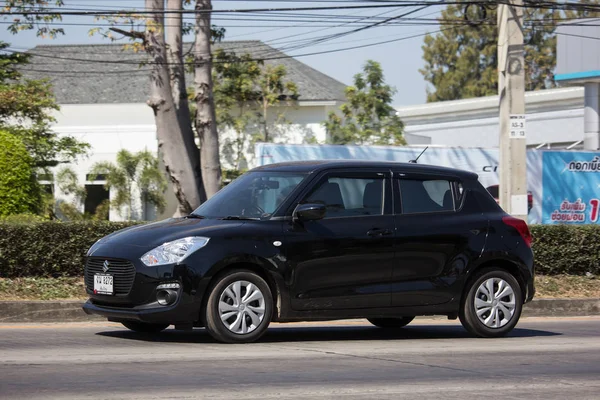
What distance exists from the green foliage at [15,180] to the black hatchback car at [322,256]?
9176 millimetres

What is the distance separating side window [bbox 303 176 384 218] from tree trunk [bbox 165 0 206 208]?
13345 millimetres


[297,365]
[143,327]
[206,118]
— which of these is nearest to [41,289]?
[143,327]

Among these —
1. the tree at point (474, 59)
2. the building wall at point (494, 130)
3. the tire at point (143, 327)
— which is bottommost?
the tire at point (143, 327)

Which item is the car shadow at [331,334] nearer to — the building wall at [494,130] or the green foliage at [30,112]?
the green foliage at [30,112]

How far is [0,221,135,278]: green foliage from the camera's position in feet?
48.3

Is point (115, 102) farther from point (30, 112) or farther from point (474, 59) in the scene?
point (474, 59)

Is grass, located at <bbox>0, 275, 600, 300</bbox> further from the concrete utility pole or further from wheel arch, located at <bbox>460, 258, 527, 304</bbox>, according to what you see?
wheel arch, located at <bbox>460, 258, 527, 304</bbox>

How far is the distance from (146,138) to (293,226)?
30.1 metres

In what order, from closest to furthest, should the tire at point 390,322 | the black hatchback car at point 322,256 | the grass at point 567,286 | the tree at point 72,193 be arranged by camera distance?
the black hatchback car at point 322,256
the tire at point 390,322
the grass at point 567,286
the tree at point 72,193

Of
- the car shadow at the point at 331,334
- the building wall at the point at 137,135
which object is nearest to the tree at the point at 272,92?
the building wall at the point at 137,135

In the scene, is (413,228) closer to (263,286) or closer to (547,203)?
(263,286)

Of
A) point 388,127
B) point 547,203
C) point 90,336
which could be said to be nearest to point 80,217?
point 388,127

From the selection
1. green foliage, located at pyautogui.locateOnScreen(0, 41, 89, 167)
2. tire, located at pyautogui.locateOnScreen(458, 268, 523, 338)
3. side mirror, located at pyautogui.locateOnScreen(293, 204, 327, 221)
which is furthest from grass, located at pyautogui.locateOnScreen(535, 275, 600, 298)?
green foliage, located at pyautogui.locateOnScreen(0, 41, 89, 167)

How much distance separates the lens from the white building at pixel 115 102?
40.0 metres
